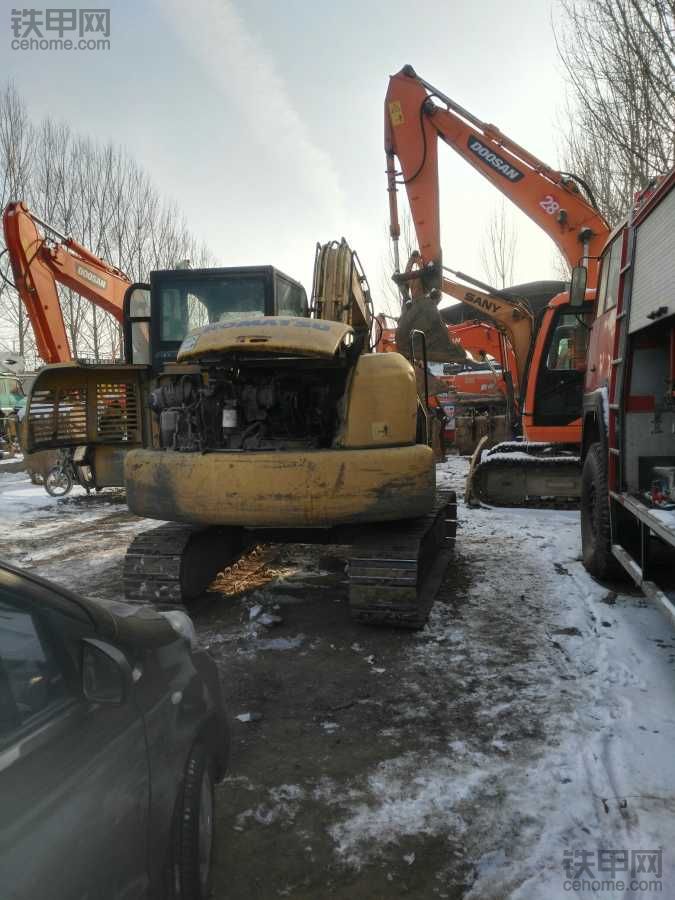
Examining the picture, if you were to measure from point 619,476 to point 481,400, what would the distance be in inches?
459

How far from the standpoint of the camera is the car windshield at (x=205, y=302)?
6.34m

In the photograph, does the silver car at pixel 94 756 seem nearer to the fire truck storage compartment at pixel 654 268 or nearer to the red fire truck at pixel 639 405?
the red fire truck at pixel 639 405

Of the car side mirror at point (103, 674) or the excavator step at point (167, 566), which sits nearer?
the car side mirror at point (103, 674)

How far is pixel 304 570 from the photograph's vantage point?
5859 mm

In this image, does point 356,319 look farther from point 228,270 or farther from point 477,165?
point 477,165

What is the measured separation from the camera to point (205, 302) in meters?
6.57

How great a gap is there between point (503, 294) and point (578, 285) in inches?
167

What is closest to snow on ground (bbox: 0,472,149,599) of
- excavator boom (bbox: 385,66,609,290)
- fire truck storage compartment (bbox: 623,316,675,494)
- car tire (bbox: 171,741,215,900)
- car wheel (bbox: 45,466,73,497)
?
car wheel (bbox: 45,466,73,497)

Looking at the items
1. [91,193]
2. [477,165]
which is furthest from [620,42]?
[91,193]

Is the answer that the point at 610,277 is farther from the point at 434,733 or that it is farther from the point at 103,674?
the point at 103,674

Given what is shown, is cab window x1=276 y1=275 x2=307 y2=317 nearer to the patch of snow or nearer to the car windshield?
the car windshield

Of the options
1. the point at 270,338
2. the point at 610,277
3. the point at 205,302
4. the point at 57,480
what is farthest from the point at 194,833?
the point at 57,480

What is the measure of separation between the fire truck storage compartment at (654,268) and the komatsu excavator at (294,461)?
1543 mm

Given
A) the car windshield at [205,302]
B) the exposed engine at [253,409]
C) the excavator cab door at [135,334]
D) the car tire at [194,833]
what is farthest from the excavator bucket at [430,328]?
the car tire at [194,833]
